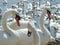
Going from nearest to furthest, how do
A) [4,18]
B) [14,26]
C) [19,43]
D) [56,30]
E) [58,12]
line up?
[19,43]
[4,18]
[14,26]
[56,30]
[58,12]

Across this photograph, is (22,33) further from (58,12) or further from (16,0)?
(16,0)

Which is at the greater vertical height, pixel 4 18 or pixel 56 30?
pixel 4 18

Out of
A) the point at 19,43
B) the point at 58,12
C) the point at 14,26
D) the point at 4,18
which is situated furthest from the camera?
the point at 58,12

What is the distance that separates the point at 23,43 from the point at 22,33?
221mm

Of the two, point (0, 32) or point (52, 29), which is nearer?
point (0, 32)

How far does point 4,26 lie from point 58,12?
7774 mm

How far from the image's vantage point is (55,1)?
17969 mm

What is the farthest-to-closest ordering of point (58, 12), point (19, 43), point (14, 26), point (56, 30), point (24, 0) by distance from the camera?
point (24, 0) → point (58, 12) → point (56, 30) → point (14, 26) → point (19, 43)

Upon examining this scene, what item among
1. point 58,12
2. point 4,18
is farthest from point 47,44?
point 58,12

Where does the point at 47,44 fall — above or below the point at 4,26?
below

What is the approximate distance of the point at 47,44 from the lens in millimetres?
6512

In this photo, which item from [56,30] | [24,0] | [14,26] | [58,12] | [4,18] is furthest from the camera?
[24,0]

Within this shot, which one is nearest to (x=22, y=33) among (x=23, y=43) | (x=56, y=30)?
(x=23, y=43)

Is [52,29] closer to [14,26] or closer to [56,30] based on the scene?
[56,30]
